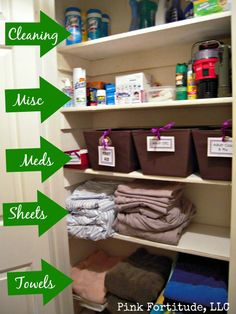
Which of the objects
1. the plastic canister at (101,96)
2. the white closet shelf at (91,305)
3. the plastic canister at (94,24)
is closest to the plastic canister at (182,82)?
the plastic canister at (101,96)

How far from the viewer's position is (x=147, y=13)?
1227 millimetres

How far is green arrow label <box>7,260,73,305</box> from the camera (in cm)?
116

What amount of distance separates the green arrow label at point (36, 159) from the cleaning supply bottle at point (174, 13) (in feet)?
2.63

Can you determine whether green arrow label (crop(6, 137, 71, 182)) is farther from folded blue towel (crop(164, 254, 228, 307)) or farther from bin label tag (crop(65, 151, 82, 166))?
folded blue towel (crop(164, 254, 228, 307))

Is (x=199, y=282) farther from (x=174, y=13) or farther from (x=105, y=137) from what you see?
(x=174, y=13)

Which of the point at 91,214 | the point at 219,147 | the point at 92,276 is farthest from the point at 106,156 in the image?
the point at 92,276

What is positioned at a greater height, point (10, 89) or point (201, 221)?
point (10, 89)

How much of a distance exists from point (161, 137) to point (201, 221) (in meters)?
0.60

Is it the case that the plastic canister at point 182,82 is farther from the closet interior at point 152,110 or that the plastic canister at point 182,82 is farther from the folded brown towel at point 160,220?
the folded brown towel at point 160,220

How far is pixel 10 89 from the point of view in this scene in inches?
42.0

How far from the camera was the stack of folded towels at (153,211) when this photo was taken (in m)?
1.18

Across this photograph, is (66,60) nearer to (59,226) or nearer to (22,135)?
(22,135)

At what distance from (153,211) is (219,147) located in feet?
1.42

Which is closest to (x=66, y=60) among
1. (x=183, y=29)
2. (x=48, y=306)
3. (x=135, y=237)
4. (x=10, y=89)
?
(x=10, y=89)
